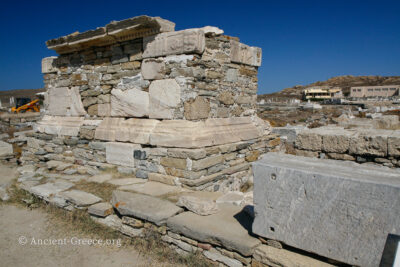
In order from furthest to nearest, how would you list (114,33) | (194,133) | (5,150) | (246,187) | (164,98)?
(5,150), (246,187), (114,33), (164,98), (194,133)

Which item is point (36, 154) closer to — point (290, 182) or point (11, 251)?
point (11, 251)

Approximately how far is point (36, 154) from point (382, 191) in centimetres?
661

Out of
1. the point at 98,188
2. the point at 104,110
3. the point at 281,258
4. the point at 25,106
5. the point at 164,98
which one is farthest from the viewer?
the point at 25,106

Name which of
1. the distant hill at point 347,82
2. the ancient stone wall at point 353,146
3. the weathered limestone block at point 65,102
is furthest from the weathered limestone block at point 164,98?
the distant hill at point 347,82

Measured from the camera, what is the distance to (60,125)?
5926 millimetres

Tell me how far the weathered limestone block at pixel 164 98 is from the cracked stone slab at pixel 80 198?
1.55 metres

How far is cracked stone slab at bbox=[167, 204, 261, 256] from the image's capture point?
2334 millimetres

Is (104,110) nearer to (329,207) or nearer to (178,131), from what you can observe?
(178,131)

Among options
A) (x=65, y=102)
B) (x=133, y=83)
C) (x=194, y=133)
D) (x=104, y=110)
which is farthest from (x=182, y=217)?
(x=65, y=102)

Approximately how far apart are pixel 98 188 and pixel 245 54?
138 inches

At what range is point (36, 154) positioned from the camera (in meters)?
6.22

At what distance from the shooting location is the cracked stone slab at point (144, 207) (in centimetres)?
294

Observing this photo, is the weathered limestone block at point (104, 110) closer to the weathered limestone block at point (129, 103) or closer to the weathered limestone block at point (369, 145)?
the weathered limestone block at point (129, 103)

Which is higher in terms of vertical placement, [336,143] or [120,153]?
[336,143]
